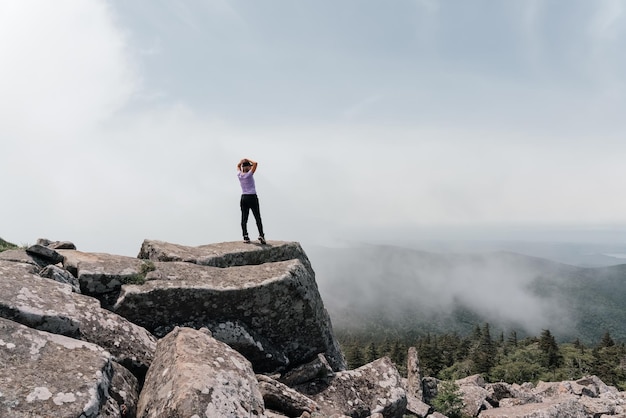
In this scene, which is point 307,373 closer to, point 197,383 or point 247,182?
point 197,383

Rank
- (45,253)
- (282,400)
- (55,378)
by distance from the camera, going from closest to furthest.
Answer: (55,378), (282,400), (45,253)

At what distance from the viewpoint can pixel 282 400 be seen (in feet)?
33.9

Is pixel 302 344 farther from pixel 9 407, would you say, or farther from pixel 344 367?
pixel 9 407

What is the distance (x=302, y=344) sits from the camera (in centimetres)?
1412

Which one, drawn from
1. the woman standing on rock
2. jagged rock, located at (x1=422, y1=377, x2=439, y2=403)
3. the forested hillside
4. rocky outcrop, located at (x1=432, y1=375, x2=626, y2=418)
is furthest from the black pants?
the forested hillside

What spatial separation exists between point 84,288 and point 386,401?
32.9 ft

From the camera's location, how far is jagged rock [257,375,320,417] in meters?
10.2

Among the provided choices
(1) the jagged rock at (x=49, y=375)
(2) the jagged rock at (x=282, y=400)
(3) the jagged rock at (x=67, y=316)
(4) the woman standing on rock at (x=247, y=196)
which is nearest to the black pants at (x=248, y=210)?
(4) the woman standing on rock at (x=247, y=196)

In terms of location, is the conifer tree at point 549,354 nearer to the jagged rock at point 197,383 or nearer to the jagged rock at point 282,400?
the jagged rock at point 282,400

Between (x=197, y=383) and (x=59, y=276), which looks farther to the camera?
(x=59, y=276)

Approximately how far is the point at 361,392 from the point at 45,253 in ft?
37.2

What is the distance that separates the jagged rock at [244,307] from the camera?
39.2 feet

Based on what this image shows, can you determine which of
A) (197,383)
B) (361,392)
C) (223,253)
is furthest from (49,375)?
(361,392)

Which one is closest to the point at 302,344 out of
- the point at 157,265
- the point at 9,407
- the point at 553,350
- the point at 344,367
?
the point at 344,367
